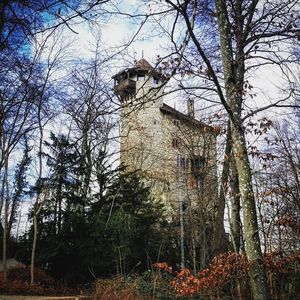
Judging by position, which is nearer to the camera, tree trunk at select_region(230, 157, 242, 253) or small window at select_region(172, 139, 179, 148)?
tree trunk at select_region(230, 157, 242, 253)

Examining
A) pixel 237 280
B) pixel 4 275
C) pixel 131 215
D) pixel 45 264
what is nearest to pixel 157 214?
pixel 131 215

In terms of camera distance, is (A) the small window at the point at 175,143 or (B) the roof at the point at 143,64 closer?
(B) the roof at the point at 143,64

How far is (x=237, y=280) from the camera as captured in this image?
22.9 feet

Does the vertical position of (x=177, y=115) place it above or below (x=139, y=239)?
above

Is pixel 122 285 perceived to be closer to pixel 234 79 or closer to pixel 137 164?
pixel 234 79

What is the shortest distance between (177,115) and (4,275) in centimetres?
1106

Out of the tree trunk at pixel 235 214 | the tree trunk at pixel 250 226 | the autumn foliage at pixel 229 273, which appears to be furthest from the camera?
the tree trunk at pixel 235 214

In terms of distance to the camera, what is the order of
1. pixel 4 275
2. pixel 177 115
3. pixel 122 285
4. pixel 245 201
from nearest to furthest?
pixel 245 201, pixel 122 285, pixel 4 275, pixel 177 115

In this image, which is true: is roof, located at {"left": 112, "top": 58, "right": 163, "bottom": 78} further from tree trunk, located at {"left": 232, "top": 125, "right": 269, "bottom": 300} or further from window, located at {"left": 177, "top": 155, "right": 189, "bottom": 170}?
window, located at {"left": 177, "top": 155, "right": 189, "bottom": 170}

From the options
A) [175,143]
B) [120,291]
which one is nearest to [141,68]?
[120,291]

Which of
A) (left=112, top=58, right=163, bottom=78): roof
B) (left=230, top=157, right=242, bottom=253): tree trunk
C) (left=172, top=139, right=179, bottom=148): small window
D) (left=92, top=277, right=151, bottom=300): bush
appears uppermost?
(left=172, top=139, right=179, bottom=148): small window

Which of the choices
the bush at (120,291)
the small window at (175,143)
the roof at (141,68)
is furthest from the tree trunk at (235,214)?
the small window at (175,143)

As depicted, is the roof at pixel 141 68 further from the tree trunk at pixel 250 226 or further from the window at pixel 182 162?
the window at pixel 182 162

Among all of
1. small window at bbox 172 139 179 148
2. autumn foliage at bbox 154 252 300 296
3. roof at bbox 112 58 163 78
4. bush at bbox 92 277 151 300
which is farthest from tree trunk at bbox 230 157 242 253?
small window at bbox 172 139 179 148
